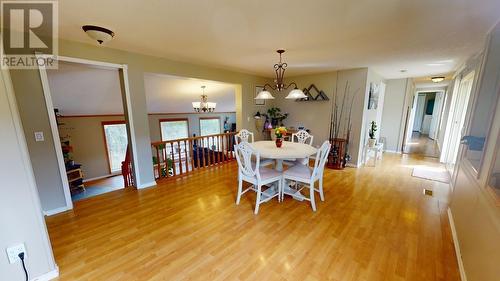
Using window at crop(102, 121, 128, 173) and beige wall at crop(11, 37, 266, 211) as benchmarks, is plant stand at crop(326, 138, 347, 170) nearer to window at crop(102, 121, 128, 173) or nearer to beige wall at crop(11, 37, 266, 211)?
beige wall at crop(11, 37, 266, 211)

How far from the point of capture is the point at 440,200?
2.88 metres

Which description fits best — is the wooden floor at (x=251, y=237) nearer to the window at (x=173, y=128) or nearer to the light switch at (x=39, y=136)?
the light switch at (x=39, y=136)

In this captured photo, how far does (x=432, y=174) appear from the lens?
3.98m

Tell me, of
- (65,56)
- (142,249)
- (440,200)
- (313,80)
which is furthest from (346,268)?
(313,80)

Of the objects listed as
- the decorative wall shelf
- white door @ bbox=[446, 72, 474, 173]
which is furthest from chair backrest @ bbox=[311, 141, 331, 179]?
white door @ bbox=[446, 72, 474, 173]

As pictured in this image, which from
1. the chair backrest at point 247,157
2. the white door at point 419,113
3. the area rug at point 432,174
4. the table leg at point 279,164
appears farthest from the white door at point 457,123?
the white door at point 419,113

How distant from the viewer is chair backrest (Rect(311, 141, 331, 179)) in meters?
2.51

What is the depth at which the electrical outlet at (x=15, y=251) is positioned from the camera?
54.8 inches

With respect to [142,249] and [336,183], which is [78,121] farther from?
[336,183]

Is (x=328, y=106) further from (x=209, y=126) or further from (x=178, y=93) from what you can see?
(x=209, y=126)

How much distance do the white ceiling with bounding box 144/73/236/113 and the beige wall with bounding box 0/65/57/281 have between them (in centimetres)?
303

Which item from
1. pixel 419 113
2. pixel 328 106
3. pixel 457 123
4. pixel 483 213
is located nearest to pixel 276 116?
pixel 328 106

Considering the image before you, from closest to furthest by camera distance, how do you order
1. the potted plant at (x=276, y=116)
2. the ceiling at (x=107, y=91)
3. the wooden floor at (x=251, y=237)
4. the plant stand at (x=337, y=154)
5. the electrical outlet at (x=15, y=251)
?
1. the electrical outlet at (x=15, y=251)
2. the wooden floor at (x=251, y=237)
3. the ceiling at (x=107, y=91)
4. the plant stand at (x=337, y=154)
5. the potted plant at (x=276, y=116)

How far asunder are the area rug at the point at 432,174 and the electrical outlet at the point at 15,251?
568cm
